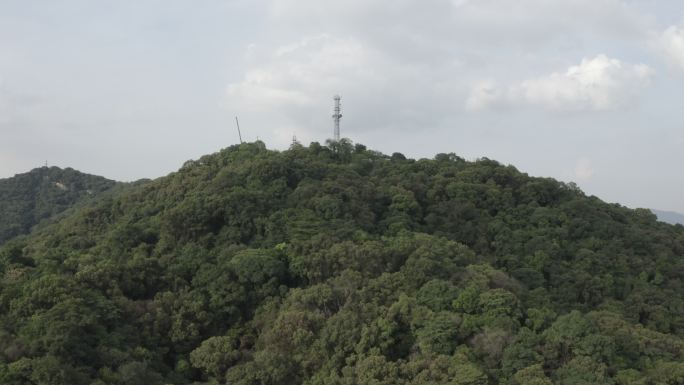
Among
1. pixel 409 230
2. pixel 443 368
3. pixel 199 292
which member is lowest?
pixel 443 368

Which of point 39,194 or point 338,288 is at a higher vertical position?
point 39,194

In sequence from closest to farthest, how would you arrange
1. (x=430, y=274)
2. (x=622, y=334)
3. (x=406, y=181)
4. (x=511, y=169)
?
(x=622, y=334)
(x=430, y=274)
(x=406, y=181)
(x=511, y=169)

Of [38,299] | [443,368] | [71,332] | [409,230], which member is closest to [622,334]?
[443,368]

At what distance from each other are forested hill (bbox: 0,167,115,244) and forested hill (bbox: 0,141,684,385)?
1051 inches

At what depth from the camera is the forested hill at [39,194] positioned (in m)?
60.0

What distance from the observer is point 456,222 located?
33.1 meters

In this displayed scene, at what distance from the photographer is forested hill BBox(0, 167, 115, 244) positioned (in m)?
60.0

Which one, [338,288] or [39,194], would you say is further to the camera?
[39,194]

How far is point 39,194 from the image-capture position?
66.6 metres

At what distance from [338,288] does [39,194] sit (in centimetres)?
5432

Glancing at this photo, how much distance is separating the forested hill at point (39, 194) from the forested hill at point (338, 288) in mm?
26685

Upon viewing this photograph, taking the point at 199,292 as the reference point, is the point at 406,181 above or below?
above

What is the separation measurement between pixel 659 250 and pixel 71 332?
1154 inches

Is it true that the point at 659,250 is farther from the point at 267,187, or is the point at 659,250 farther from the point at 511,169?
the point at 267,187
